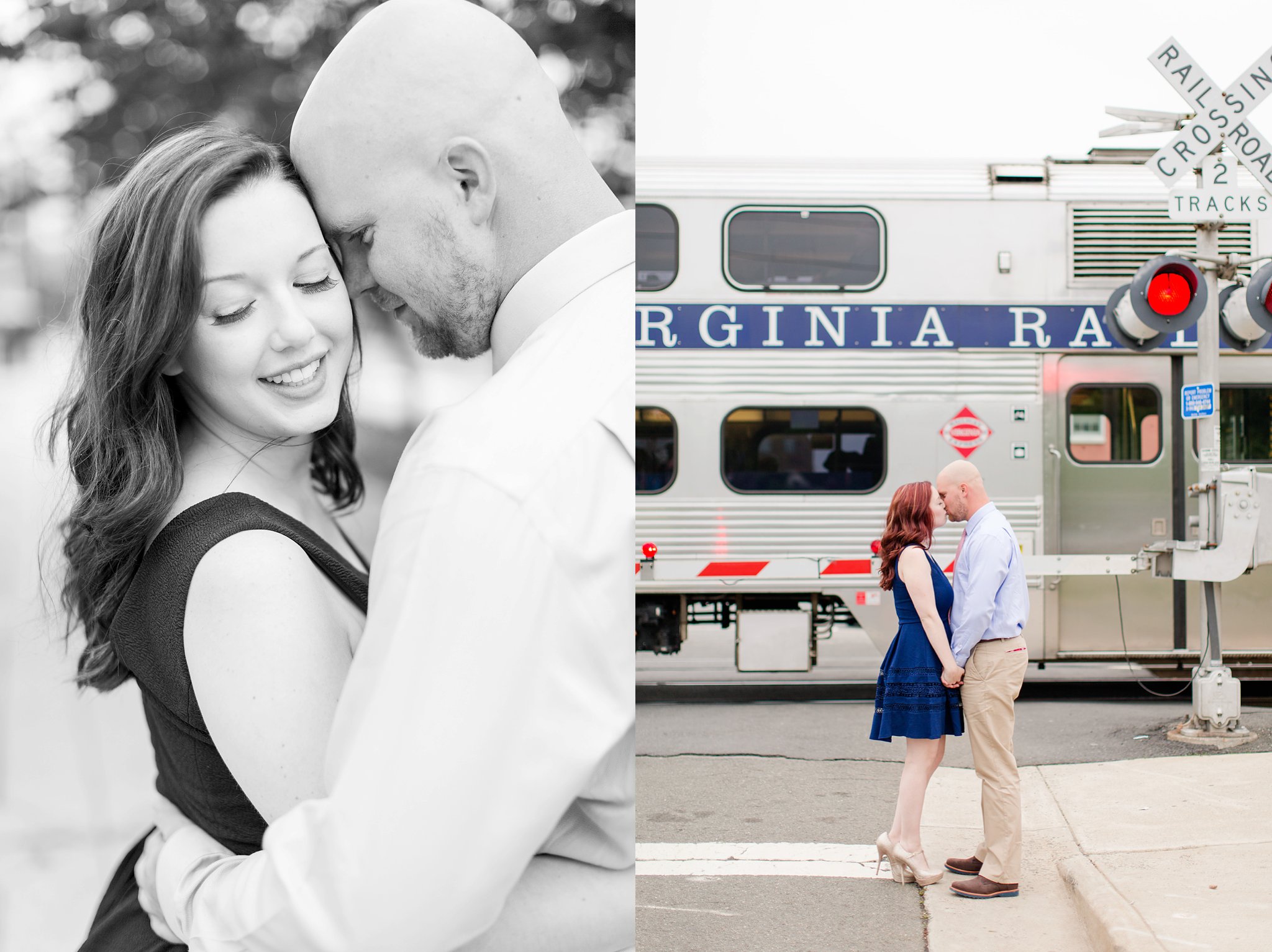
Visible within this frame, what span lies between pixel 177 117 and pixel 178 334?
338 mm

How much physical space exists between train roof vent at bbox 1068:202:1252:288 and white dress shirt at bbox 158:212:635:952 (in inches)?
298

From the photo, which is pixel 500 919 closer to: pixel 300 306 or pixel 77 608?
pixel 77 608

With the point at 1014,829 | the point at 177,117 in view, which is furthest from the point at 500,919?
the point at 1014,829

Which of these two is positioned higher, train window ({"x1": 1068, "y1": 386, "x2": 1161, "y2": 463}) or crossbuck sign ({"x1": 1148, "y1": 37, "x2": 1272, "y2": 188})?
crossbuck sign ({"x1": 1148, "y1": 37, "x2": 1272, "y2": 188})

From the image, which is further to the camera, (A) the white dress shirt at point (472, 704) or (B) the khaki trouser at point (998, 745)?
(B) the khaki trouser at point (998, 745)

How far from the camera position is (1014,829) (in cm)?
482

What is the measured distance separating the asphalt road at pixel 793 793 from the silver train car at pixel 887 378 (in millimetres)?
581

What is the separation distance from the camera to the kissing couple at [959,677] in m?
4.84

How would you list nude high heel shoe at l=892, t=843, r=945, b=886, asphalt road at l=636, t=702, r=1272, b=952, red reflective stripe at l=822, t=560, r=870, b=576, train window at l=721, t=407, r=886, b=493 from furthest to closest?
train window at l=721, t=407, r=886, b=493 < red reflective stripe at l=822, t=560, r=870, b=576 < nude high heel shoe at l=892, t=843, r=945, b=886 < asphalt road at l=636, t=702, r=1272, b=952

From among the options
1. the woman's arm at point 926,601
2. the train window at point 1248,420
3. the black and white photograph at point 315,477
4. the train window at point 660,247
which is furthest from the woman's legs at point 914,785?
the train window at point 1248,420

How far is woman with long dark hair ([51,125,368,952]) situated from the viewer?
164 centimetres

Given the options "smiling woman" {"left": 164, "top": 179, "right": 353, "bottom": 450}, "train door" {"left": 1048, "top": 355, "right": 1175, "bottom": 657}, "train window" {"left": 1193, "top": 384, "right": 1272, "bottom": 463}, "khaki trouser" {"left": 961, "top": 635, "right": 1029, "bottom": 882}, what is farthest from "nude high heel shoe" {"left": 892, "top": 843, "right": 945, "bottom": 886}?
"train window" {"left": 1193, "top": 384, "right": 1272, "bottom": 463}

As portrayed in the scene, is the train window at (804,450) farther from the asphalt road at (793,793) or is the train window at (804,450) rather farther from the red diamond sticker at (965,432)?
the asphalt road at (793,793)

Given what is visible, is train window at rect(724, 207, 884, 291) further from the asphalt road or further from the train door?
the asphalt road
